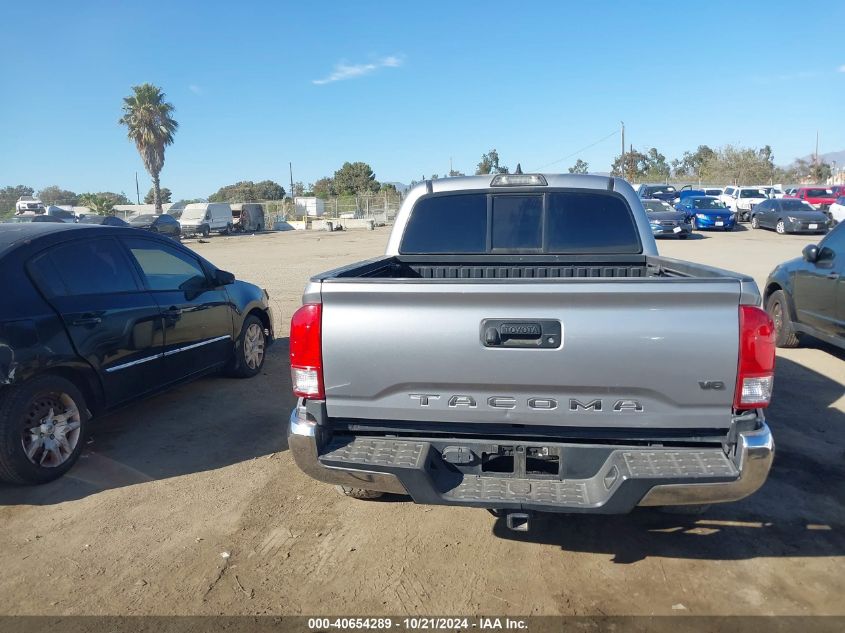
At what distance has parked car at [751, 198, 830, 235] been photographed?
25922 mm

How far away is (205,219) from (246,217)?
5395 mm

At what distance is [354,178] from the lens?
250 ft

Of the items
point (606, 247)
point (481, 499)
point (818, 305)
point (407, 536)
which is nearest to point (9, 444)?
point (407, 536)

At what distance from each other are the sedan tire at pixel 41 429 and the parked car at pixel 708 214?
91.2ft

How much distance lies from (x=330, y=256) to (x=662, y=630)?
19583 mm

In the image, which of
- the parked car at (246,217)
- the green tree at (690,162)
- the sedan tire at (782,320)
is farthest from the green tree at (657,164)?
the sedan tire at (782,320)

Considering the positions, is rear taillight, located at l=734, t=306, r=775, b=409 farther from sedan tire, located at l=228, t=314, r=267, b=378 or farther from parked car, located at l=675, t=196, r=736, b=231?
parked car, located at l=675, t=196, r=736, b=231

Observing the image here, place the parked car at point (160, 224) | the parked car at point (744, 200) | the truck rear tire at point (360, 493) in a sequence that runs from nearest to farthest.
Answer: the truck rear tire at point (360, 493)
the parked car at point (160, 224)
the parked car at point (744, 200)

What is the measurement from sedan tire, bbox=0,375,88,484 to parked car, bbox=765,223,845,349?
6972 millimetres

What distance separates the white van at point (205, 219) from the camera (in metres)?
37.2

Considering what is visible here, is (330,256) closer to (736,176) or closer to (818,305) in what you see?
(818,305)

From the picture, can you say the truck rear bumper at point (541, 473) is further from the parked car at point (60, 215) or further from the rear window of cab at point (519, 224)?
the parked car at point (60, 215)

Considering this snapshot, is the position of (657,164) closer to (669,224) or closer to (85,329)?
(669,224)

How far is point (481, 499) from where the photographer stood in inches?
111
